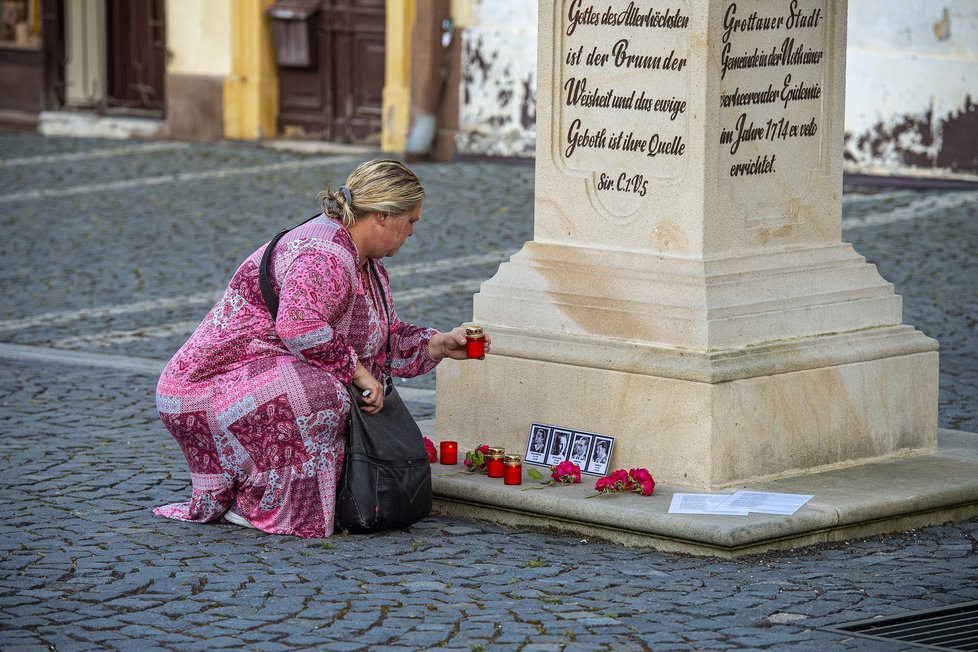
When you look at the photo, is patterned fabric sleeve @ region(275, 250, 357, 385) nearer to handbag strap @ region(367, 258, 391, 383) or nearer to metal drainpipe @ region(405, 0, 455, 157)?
handbag strap @ region(367, 258, 391, 383)

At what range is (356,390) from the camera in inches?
202

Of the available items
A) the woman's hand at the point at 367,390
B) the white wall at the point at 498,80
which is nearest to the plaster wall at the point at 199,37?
the white wall at the point at 498,80

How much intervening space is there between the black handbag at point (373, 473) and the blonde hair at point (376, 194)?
0.67 ft

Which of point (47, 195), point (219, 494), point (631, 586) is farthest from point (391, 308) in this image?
point (47, 195)

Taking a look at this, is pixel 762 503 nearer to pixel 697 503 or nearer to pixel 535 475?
pixel 697 503

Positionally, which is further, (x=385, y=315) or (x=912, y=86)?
(x=912, y=86)

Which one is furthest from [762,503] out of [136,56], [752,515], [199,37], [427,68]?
[136,56]

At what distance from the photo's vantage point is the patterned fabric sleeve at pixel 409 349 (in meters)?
5.45

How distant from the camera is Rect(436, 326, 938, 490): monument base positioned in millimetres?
5270

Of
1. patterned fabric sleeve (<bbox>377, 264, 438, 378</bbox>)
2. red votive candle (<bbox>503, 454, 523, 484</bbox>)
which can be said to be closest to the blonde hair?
patterned fabric sleeve (<bbox>377, 264, 438, 378</bbox>)

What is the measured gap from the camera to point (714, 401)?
17.1 feet

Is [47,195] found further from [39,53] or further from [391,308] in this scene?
[391,308]

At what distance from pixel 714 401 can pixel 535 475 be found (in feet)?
2.06

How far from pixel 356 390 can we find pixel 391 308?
1.25 feet
